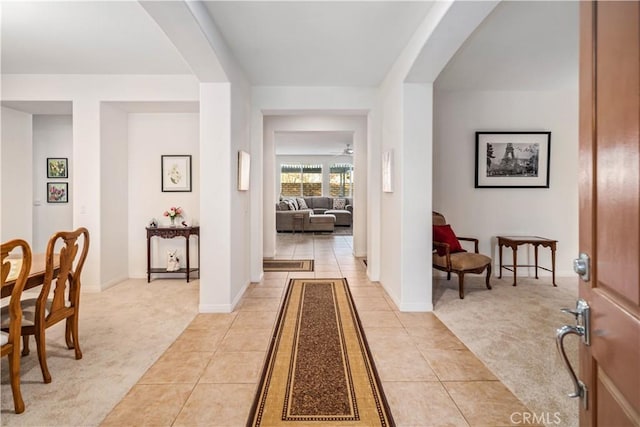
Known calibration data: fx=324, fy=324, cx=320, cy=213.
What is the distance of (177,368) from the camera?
88.9 inches

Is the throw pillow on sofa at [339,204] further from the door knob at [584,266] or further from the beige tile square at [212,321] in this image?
the door knob at [584,266]

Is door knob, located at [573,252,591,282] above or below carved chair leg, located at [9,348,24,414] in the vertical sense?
above

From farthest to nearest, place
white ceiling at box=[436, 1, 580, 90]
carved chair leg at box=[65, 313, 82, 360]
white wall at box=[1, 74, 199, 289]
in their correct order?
white wall at box=[1, 74, 199, 289], white ceiling at box=[436, 1, 580, 90], carved chair leg at box=[65, 313, 82, 360]

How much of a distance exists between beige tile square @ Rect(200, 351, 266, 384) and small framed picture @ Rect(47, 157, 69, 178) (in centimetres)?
434

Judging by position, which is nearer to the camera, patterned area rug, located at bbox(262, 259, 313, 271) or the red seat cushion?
the red seat cushion

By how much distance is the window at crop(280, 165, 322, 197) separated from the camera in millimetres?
13070

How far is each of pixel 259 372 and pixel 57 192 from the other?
4.71 metres

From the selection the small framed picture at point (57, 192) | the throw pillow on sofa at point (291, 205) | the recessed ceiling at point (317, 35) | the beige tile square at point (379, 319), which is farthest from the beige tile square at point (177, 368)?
the throw pillow on sofa at point (291, 205)

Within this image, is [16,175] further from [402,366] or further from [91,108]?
[402,366]

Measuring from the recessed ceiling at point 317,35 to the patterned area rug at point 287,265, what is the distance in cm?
290

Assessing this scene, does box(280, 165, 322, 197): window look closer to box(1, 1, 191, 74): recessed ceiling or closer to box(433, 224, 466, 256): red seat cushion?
box(1, 1, 191, 74): recessed ceiling

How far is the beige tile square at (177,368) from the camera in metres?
2.12

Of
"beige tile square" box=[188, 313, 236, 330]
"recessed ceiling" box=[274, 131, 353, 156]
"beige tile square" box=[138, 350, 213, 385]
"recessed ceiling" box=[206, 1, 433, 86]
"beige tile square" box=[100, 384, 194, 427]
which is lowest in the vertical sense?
"beige tile square" box=[100, 384, 194, 427]

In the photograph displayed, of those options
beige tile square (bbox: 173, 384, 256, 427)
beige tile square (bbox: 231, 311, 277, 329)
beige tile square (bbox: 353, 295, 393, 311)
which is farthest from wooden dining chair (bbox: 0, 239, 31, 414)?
beige tile square (bbox: 353, 295, 393, 311)
